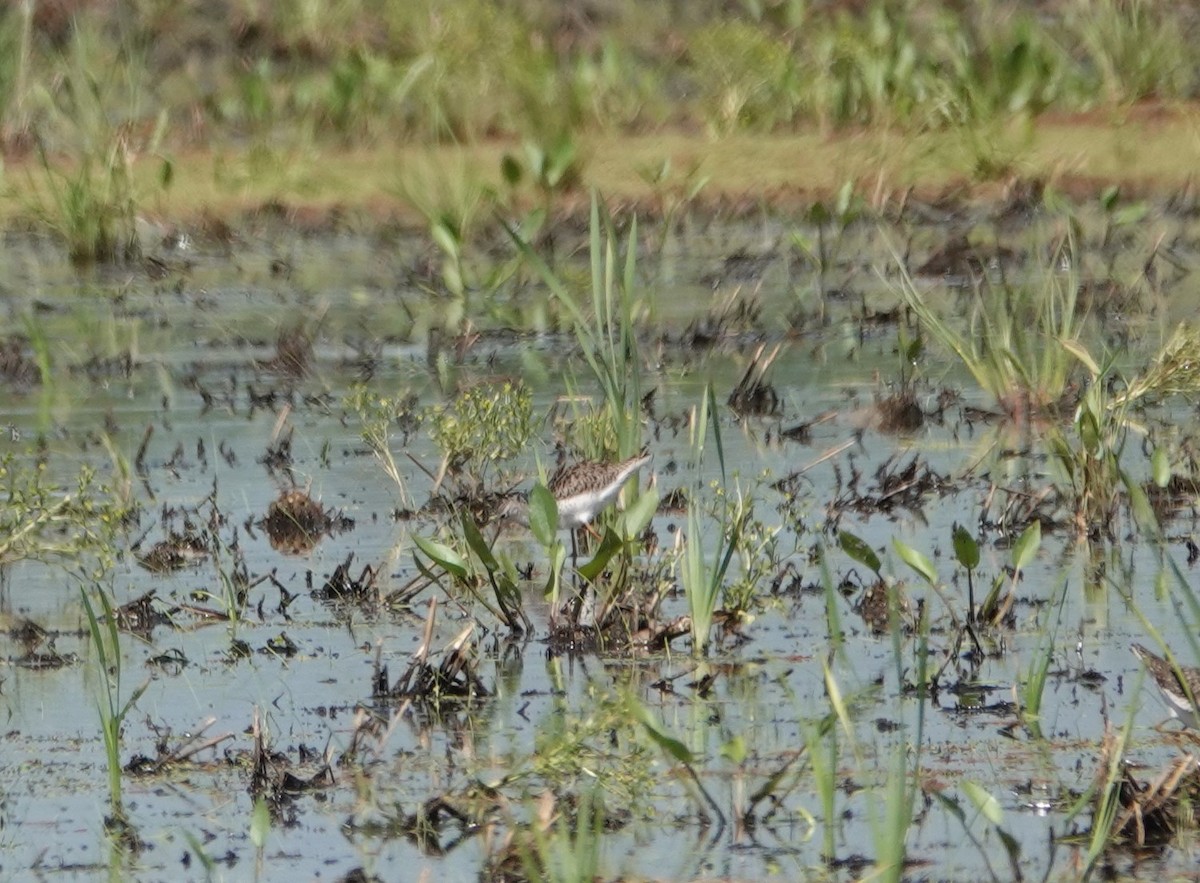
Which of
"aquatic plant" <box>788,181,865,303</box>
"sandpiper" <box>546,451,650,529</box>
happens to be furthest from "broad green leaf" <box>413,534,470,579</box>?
"aquatic plant" <box>788,181,865,303</box>

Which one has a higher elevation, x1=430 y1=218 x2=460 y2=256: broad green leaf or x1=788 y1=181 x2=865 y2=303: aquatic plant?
x1=430 y1=218 x2=460 y2=256: broad green leaf

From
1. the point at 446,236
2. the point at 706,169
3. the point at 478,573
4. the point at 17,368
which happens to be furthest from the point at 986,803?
the point at 706,169

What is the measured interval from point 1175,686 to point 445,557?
159 cm

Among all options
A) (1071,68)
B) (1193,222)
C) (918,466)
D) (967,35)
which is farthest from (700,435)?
(967,35)

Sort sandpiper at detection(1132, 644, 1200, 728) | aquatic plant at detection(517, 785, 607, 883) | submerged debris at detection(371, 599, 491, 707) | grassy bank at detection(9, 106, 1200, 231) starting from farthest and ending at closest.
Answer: grassy bank at detection(9, 106, 1200, 231)
submerged debris at detection(371, 599, 491, 707)
sandpiper at detection(1132, 644, 1200, 728)
aquatic plant at detection(517, 785, 607, 883)

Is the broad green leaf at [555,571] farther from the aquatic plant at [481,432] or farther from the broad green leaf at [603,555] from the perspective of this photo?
the aquatic plant at [481,432]

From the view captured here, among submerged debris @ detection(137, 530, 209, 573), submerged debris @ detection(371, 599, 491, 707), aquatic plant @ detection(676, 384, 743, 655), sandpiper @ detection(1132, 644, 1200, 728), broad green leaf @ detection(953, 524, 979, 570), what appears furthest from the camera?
submerged debris @ detection(137, 530, 209, 573)

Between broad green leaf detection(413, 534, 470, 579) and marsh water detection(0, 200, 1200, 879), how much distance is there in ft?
0.51

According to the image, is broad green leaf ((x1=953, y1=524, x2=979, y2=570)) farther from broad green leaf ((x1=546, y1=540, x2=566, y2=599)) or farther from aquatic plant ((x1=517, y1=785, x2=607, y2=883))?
aquatic plant ((x1=517, y1=785, x2=607, y2=883))

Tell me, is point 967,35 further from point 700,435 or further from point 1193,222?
point 700,435

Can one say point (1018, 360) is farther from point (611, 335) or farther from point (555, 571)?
point (555, 571)

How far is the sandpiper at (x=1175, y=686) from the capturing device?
4234mm

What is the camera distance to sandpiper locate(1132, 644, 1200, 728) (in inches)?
167

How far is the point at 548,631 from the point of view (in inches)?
210
